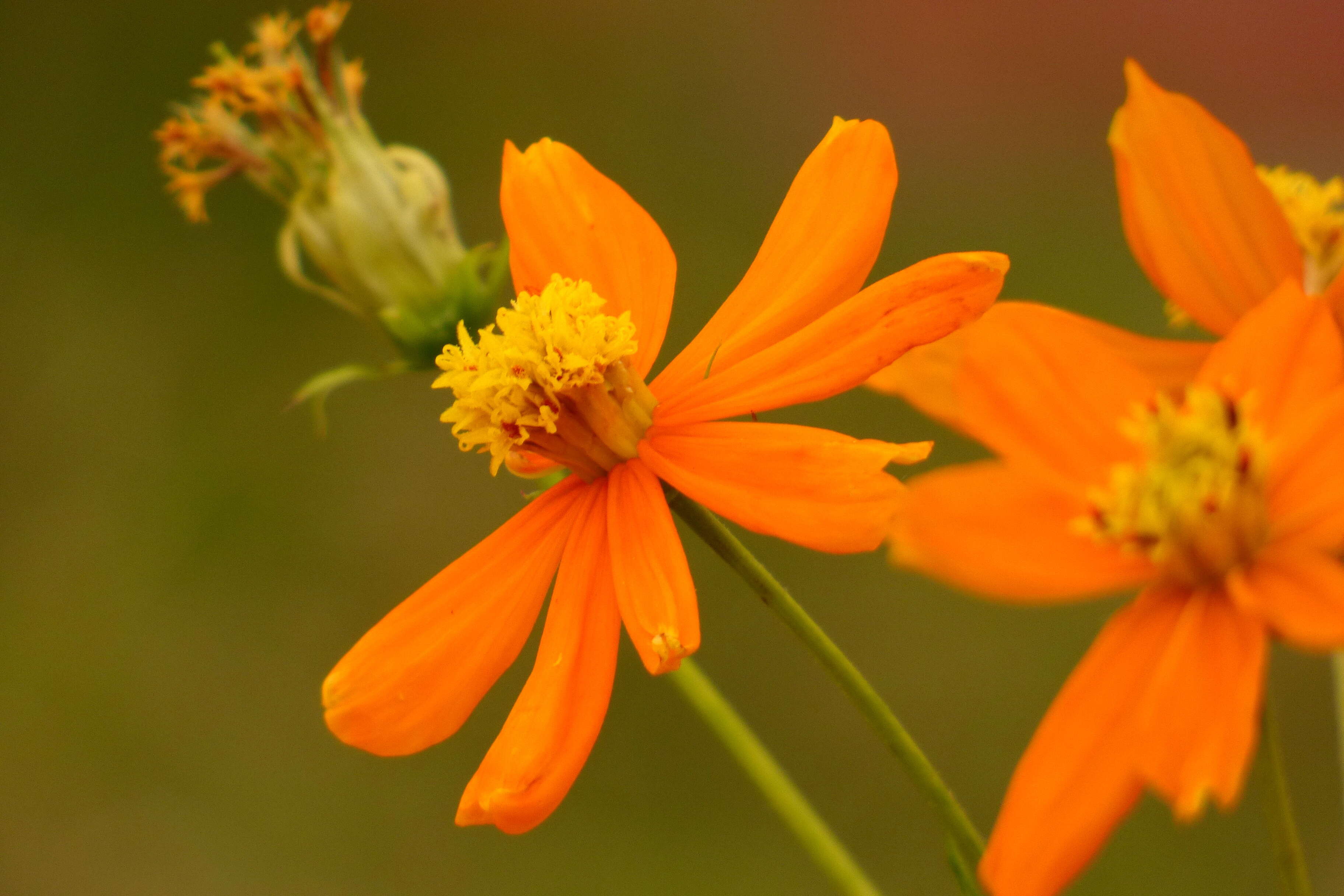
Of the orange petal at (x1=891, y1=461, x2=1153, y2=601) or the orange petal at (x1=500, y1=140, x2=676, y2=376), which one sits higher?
the orange petal at (x1=500, y1=140, x2=676, y2=376)

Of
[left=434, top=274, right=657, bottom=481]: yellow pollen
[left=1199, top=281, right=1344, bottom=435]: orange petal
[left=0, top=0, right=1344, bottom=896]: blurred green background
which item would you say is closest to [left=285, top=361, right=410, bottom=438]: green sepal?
[left=434, top=274, right=657, bottom=481]: yellow pollen

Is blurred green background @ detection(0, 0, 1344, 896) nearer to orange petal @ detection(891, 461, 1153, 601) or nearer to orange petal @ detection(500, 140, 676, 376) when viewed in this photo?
orange petal @ detection(500, 140, 676, 376)

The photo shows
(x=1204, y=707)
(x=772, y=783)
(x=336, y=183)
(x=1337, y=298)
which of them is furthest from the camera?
(x=336, y=183)

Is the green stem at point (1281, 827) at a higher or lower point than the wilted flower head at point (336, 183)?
lower

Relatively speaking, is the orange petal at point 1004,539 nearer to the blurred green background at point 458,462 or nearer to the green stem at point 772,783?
the green stem at point 772,783

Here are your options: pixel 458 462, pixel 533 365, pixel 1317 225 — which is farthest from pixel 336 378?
pixel 458 462

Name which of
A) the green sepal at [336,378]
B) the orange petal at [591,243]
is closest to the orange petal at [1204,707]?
the orange petal at [591,243]

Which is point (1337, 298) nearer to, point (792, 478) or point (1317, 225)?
point (1317, 225)

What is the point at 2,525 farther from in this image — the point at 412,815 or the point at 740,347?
the point at 740,347
